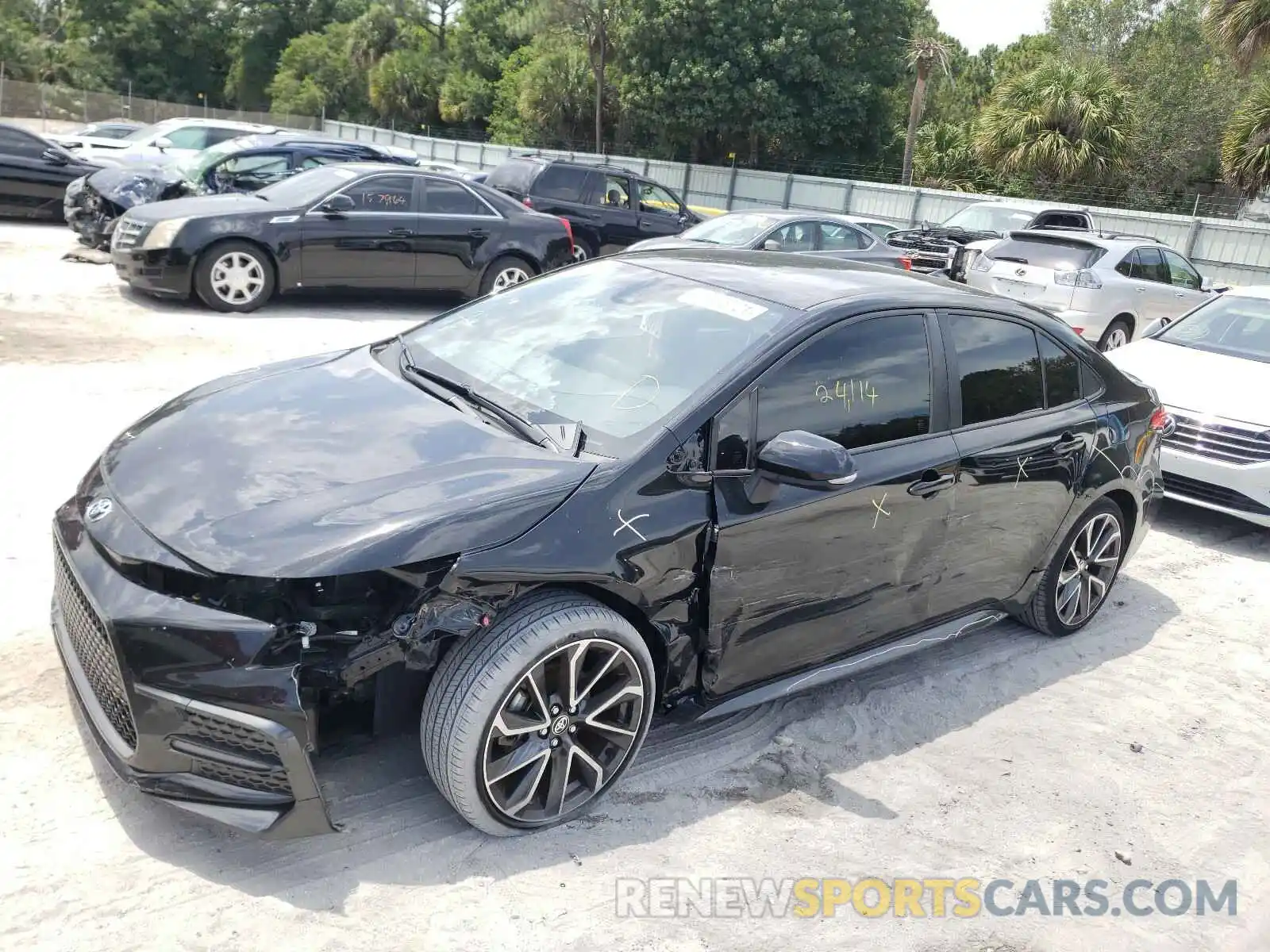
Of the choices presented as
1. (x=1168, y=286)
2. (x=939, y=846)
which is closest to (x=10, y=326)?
(x=939, y=846)

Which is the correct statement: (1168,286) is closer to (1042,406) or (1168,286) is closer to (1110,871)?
(1042,406)

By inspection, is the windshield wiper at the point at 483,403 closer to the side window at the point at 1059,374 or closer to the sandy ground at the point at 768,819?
the sandy ground at the point at 768,819

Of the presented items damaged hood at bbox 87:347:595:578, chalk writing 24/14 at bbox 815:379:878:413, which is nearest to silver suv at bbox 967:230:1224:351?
A: chalk writing 24/14 at bbox 815:379:878:413

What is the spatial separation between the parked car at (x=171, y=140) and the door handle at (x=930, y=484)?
17.2m

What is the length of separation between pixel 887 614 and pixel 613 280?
67.9 inches

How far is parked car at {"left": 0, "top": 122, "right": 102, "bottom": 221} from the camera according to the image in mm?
14688

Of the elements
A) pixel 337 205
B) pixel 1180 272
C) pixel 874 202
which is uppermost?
pixel 874 202

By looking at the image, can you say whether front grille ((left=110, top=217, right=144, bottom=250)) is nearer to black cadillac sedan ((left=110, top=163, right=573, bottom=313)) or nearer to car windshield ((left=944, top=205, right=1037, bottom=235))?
black cadillac sedan ((left=110, top=163, right=573, bottom=313))

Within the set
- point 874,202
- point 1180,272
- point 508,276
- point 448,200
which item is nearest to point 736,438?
point 448,200

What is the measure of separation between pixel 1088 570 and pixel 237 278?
8.21 m

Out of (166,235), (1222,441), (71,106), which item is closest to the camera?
(1222,441)

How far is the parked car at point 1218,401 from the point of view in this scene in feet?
22.2

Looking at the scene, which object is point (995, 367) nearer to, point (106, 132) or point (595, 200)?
point (595, 200)

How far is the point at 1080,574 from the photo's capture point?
5.15 metres
